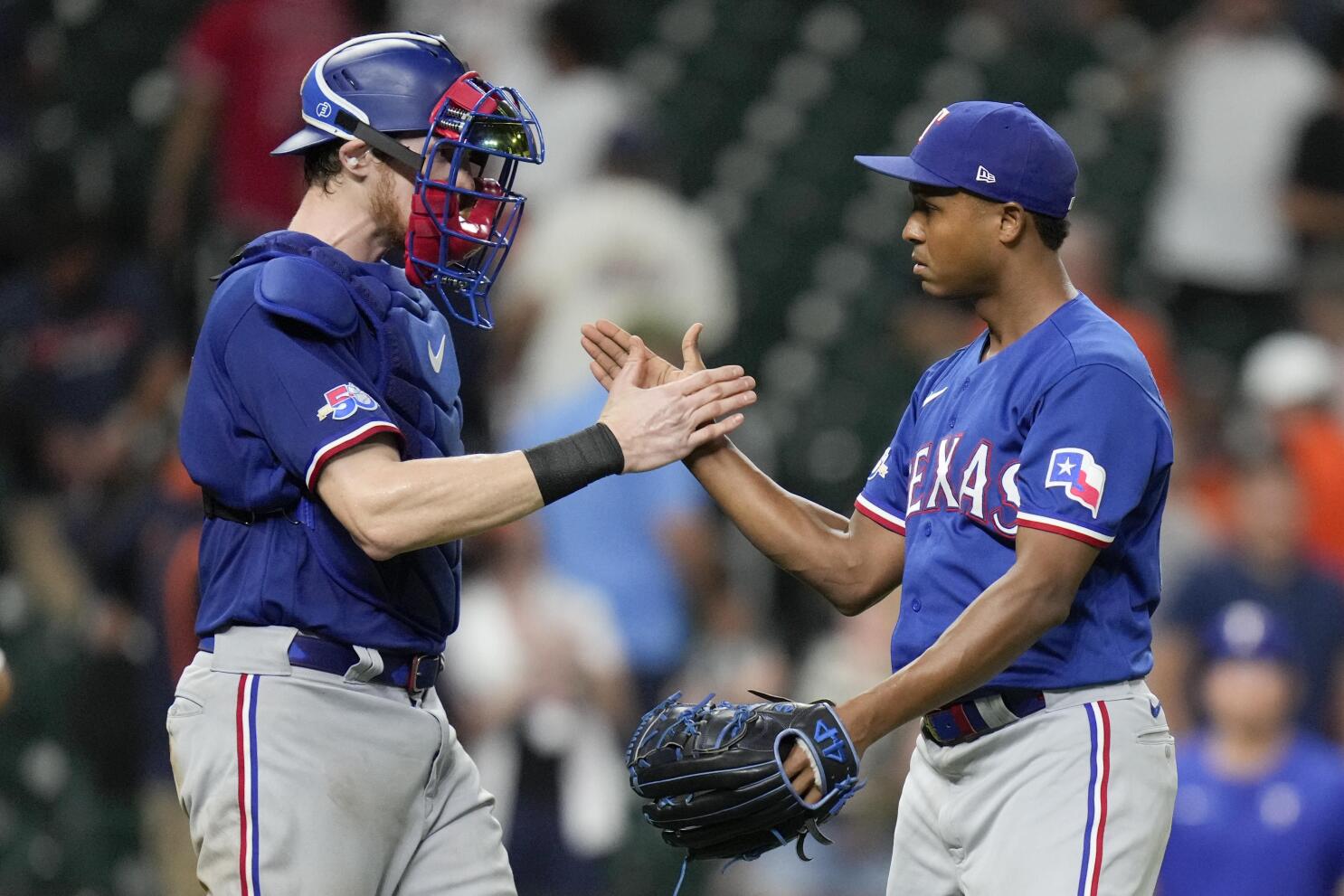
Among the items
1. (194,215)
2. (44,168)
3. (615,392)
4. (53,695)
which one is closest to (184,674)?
(615,392)

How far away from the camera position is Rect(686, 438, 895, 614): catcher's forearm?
404cm

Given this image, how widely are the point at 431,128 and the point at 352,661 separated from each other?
1.01 m

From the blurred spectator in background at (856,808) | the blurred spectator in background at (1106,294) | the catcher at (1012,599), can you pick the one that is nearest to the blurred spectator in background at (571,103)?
the blurred spectator in background at (1106,294)

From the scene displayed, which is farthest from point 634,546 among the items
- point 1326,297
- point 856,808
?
point 1326,297

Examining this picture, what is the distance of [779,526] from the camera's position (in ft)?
13.3

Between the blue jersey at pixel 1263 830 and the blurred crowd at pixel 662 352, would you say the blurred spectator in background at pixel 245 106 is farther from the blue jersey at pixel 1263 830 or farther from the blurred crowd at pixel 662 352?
the blue jersey at pixel 1263 830

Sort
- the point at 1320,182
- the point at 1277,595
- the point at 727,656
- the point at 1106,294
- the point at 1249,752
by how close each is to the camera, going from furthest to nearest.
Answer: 1. the point at 1320,182
2. the point at 1106,294
3. the point at 727,656
4. the point at 1277,595
5. the point at 1249,752

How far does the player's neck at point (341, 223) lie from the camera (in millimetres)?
3783

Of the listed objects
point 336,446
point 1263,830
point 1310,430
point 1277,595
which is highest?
point 336,446

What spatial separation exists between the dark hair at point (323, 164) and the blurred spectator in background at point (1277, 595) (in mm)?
Result: 3780

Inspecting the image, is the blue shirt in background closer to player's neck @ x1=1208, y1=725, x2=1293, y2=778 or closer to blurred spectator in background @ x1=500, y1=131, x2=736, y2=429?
blurred spectator in background @ x1=500, y1=131, x2=736, y2=429

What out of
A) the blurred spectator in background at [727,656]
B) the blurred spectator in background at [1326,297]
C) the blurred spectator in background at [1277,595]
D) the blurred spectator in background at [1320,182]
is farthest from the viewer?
the blurred spectator in background at [1320,182]

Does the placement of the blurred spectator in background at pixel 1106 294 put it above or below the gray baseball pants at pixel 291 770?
above

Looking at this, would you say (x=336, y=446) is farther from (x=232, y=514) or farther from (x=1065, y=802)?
(x=1065, y=802)
